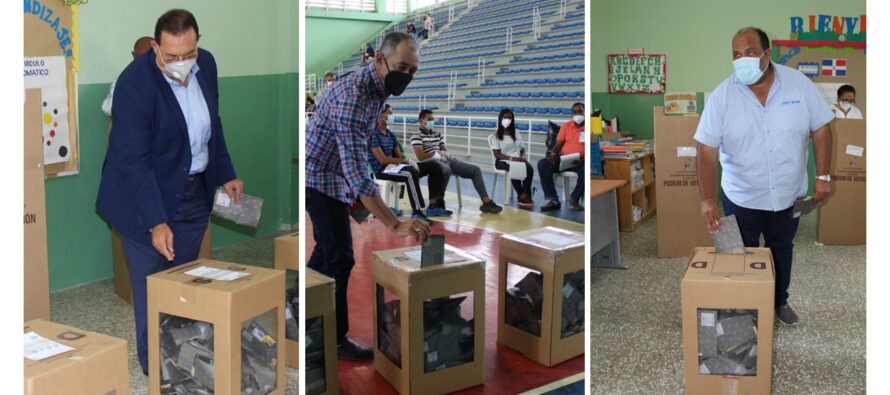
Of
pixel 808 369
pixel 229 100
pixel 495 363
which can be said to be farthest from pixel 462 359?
pixel 229 100

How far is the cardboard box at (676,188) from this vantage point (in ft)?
15.5

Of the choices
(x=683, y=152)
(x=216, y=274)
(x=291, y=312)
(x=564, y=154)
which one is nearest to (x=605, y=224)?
(x=683, y=152)

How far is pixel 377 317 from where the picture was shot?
1439 mm

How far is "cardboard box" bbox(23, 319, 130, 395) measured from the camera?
66.6 inches

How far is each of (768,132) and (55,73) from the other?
10.7 feet

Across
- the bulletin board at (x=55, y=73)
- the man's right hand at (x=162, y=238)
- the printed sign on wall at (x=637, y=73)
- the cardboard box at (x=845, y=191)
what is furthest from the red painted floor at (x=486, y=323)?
the printed sign on wall at (x=637, y=73)

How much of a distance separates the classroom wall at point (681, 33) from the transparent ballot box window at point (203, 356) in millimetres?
5192

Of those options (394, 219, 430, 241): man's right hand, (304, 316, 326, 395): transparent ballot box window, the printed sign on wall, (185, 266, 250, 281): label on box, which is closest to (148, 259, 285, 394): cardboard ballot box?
(185, 266, 250, 281): label on box

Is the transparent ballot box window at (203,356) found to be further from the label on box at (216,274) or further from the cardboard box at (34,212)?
the cardboard box at (34,212)

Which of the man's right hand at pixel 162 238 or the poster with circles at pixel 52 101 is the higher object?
the poster with circles at pixel 52 101
